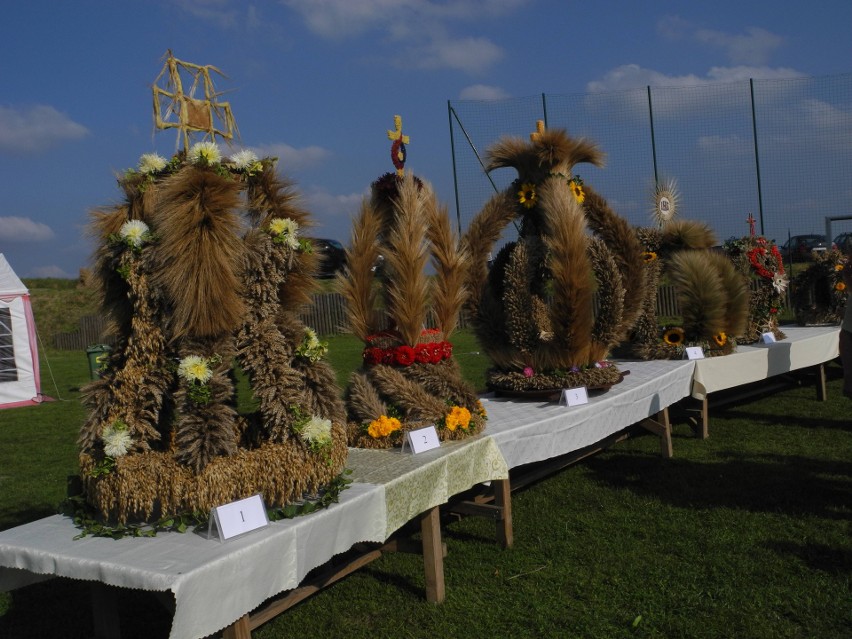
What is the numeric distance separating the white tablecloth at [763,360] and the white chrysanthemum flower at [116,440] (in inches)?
193

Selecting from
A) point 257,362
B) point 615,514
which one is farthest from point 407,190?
point 615,514

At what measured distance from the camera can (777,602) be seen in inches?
127

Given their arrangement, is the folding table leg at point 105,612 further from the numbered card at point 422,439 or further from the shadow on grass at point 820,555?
the shadow on grass at point 820,555

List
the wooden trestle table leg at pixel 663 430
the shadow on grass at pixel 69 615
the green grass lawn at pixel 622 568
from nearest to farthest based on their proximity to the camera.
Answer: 1. the green grass lawn at pixel 622 568
2. the shadow on grass at pixel 69 615
3. the wooden trestle table leg at pixel 663 430

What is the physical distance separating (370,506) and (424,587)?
929 mm

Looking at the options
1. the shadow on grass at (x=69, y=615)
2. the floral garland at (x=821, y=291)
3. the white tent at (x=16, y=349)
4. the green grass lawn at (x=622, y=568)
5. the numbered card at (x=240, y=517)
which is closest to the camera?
the numbered card at (x=240, y=517)

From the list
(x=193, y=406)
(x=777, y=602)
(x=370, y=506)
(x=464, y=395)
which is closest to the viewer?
(x=193, y=406)

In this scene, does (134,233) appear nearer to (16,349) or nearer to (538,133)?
(538,133)

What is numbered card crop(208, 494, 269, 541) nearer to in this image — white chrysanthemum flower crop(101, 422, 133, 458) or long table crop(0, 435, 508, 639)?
long table crop(0, 435, 508, 639)

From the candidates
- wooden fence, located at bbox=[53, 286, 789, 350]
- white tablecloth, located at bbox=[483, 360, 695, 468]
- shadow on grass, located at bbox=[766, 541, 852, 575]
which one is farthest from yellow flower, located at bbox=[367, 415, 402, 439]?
wooden fence, located at bbox=[53, 286, 789, 350]

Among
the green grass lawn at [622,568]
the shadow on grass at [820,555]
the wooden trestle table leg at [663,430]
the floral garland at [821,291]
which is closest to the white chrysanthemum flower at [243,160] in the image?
the green grass lawn at [622,568]

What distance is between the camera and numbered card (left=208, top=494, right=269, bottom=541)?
7.79 ft

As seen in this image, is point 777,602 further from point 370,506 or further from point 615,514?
point 370,506

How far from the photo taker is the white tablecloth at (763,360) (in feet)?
20.6
